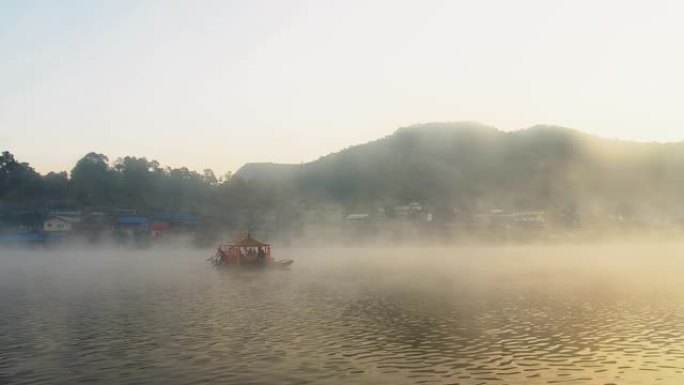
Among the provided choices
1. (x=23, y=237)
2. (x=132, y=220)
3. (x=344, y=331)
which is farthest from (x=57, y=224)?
(x=344, y=331)

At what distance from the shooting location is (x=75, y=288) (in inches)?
2729

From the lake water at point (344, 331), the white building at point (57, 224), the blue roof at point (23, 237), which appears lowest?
the lake water at point (344, 331)

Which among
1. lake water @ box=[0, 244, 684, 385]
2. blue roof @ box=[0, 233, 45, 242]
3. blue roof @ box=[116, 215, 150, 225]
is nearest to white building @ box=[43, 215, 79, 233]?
blue roof @ box=[0, 233, 45, 242]

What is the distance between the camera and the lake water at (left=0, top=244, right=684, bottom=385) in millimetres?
29484

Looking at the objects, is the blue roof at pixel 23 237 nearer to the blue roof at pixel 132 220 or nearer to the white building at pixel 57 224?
the white building at pixel 57 224

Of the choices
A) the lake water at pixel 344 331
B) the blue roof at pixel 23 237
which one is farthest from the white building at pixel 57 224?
the lake water at pixel 344 331

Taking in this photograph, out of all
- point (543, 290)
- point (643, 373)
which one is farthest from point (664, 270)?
point (643, 373)

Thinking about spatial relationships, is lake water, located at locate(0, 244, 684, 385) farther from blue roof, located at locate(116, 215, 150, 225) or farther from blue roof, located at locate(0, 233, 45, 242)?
blue roof, located at locate(116, 215, 150, 225)

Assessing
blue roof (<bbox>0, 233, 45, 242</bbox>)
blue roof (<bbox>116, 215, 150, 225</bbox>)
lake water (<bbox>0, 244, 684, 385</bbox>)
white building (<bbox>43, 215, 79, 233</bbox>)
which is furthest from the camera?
blue roof (<bbox>116, 215, 150, 225</bbox>)

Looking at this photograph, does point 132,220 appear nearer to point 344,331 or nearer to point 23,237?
point 23,237

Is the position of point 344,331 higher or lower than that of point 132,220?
lower

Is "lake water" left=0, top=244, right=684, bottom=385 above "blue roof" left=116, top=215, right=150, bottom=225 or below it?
below

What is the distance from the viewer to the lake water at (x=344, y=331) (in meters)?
29.5

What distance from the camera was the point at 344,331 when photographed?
40562 mm
